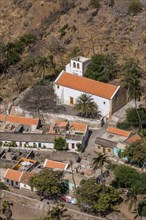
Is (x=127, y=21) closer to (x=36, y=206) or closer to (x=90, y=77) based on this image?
(x=90, y=77)

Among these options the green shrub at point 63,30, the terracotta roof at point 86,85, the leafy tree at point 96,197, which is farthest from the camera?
the green shrub at point 63,30

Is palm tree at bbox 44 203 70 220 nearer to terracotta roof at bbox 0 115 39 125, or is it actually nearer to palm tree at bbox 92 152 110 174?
palm tree at bbox 92 152 110 174

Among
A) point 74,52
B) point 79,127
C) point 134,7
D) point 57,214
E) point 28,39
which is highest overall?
point 134,7

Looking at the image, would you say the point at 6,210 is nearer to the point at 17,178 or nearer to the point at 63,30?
the point at 17,178

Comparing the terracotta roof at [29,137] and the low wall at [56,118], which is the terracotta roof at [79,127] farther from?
the terracotta roof at [29,137]

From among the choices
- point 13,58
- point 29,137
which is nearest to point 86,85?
point 29,137

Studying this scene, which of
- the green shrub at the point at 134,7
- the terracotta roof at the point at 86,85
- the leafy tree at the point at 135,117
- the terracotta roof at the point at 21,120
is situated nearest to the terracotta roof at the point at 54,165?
the terracotta roof at the point at 21,120
